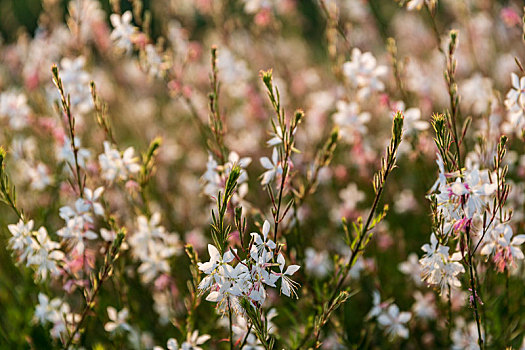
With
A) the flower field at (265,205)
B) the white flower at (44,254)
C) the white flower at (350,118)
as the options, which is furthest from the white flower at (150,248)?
the white flower at (350,118)

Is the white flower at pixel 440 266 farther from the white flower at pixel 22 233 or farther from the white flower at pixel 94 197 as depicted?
the white flower at pixel 22 233

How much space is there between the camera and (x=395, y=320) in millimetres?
1806

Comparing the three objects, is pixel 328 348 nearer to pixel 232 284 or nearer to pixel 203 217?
pixel 232 284

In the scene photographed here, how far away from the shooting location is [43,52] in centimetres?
314

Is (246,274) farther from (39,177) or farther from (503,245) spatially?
(39,177)

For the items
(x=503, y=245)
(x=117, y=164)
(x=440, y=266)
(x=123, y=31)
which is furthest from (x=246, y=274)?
(x=123, y=31)

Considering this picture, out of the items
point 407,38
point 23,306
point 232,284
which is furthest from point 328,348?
point 407,38

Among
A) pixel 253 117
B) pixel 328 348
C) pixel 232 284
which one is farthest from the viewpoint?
pixel 253 117

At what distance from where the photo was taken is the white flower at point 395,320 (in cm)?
176

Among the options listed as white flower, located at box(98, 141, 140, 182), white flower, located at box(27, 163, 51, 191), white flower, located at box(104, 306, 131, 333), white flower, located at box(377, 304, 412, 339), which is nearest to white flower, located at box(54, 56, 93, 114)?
white flower, located at box(27, 163, 51, 191)

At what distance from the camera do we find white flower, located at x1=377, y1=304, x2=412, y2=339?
176 centimetres

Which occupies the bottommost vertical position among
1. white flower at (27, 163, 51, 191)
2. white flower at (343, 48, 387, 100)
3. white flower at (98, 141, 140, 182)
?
white flower at (27, 163, 51, 191)

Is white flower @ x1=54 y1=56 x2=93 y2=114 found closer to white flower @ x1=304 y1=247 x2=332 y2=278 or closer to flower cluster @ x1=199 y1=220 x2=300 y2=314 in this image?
white flower @ x1=304 y1=247 x2=332 y2=278

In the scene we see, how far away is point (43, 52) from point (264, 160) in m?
2.36
